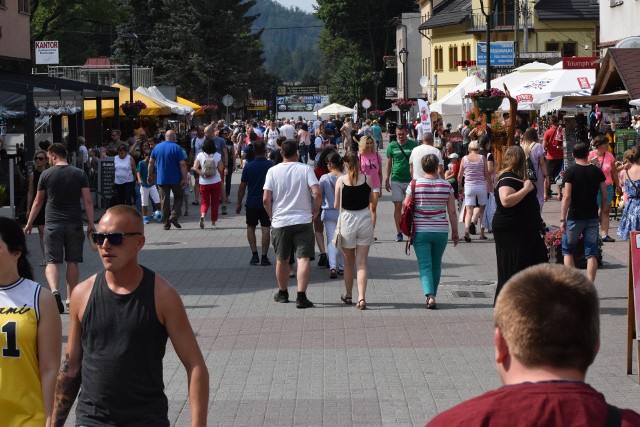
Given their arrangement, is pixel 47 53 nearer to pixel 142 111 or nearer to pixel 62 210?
pixel 142 111

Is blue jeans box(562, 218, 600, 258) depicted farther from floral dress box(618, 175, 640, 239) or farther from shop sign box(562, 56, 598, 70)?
shop sign box(562, 56, 598, 70)

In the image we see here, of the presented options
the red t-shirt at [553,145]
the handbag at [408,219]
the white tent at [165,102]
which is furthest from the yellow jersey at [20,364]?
the white tent at [165,102]

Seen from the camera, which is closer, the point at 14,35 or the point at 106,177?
the point at 106,177

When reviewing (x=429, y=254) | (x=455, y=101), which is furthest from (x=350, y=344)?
Result: (x=455, y=101)

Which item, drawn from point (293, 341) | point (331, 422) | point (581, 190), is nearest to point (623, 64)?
point (581, 190)

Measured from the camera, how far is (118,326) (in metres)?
4.54

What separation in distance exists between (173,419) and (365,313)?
14.4ft

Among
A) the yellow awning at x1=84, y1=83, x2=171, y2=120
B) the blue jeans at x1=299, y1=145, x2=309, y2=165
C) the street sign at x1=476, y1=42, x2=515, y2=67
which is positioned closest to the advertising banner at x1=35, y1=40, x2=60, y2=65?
the yellow awning at x1=84, y1=83, x2=171, y2=120

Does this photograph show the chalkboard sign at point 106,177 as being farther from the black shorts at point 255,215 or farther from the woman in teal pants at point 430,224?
→ the woman in teal pants at point 430,224

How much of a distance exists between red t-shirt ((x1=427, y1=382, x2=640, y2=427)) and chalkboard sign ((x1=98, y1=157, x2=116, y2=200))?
21.8 metres

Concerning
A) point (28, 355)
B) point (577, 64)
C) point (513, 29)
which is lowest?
point (28, 355)

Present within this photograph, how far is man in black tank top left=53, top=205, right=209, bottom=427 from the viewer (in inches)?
177

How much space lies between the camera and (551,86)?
92.0 ft

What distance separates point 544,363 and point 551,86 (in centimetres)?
2608
